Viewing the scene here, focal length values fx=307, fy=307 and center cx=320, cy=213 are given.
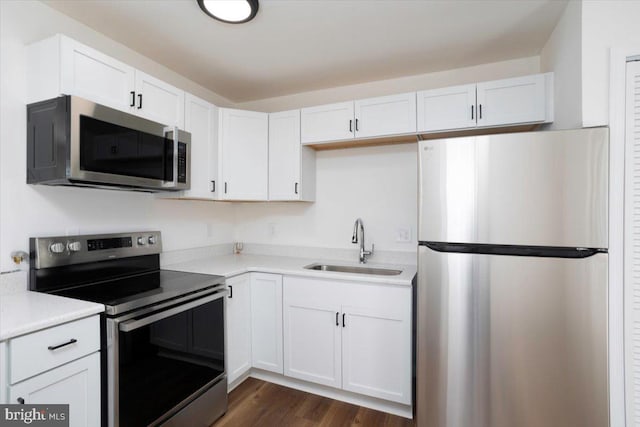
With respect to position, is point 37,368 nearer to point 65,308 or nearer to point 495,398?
point 65,308

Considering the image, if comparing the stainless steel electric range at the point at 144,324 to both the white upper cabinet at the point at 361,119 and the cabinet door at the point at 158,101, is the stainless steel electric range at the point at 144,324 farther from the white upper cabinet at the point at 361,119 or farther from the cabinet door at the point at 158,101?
the white upper cabinet at the point at 361,119

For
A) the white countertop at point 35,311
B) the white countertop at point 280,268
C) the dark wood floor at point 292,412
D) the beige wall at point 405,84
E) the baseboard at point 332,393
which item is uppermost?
the beige wall at point 405,84

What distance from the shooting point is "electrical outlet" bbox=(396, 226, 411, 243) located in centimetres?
257

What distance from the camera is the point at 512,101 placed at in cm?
201

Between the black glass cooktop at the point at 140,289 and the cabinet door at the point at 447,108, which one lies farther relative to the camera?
the cabinet door at the point at 447,108

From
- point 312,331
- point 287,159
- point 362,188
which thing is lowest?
point 312,331

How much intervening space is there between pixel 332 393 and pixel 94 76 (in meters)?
2.51

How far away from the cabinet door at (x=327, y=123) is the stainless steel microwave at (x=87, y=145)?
3.75 feet

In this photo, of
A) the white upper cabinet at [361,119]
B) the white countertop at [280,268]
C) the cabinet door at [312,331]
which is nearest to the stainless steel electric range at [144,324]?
the white countertop at [280,268]

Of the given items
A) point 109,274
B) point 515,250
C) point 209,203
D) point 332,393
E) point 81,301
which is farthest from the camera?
point 209,203

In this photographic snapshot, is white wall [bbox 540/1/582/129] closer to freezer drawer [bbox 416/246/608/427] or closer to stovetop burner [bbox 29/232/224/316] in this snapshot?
freezer drawer [bbox 416/246/608/427]

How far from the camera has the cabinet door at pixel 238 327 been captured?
2213 mm

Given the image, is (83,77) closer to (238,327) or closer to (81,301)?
(81,301)

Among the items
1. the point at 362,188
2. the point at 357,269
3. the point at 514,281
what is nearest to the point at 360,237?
the point at 357,269
